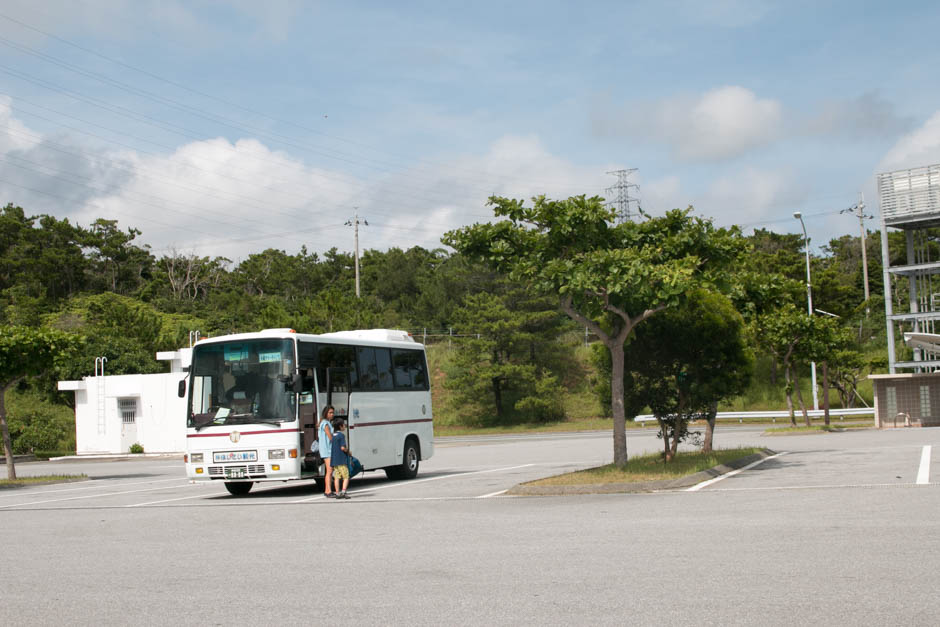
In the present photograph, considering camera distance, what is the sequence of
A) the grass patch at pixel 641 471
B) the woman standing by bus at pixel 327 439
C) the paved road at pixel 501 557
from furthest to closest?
the woman standing by bus at pixel 327 439
the grass patch at pixel 641 471
the paved road at pixel 501 557

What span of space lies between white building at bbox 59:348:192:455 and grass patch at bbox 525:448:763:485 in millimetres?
32664

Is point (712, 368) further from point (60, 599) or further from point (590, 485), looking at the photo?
point (60, 599)

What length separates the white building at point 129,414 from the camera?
46.9 meters

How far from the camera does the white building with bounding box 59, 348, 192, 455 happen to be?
46.9 metres

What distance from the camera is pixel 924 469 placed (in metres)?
16.9

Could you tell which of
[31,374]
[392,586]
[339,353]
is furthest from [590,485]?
[31,374]

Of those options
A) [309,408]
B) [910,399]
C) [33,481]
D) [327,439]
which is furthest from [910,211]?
[33,481]

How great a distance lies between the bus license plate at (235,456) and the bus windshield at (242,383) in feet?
1.85

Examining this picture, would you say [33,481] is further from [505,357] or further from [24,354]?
[505,357]

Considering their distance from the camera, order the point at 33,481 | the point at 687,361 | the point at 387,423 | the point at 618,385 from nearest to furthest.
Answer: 1. the point at 618,385
2. the point at 687,361
3. the point at 387,423
4. the point at 33,481

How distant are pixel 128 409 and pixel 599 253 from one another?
37966 mm

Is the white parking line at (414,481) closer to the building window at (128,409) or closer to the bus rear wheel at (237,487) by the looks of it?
the bus rear wheel at (237,487)

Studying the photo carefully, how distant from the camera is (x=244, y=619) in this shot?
667 cm

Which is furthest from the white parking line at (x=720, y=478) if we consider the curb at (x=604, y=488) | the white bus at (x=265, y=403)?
the white bus at (x=265, y=403)
